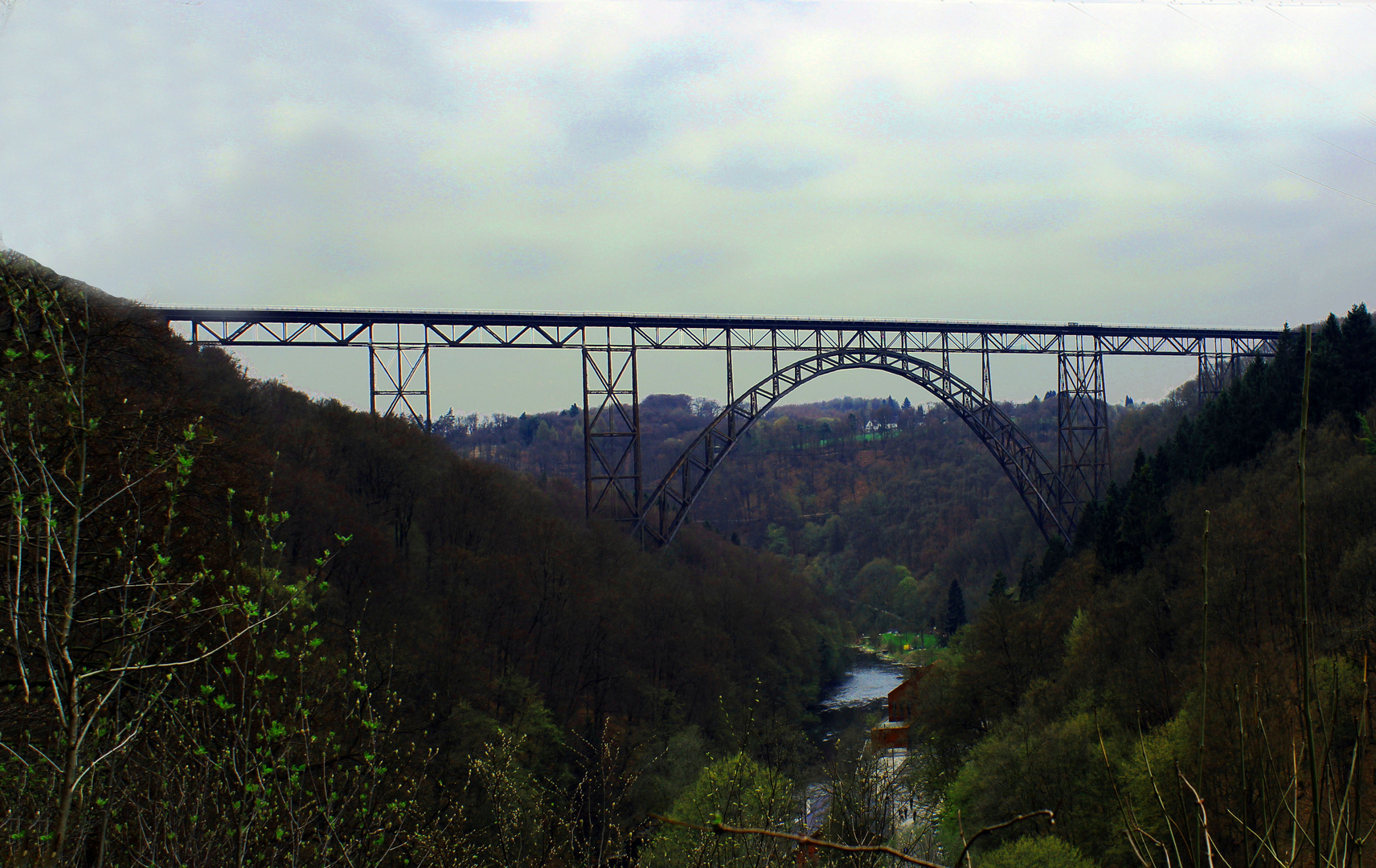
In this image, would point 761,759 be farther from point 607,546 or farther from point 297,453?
point 297,453

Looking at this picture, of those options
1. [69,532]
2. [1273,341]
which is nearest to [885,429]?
[1273,341]

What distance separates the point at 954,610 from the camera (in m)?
45.8

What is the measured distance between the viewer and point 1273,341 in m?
33.8

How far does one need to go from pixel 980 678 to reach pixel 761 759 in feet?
19.4

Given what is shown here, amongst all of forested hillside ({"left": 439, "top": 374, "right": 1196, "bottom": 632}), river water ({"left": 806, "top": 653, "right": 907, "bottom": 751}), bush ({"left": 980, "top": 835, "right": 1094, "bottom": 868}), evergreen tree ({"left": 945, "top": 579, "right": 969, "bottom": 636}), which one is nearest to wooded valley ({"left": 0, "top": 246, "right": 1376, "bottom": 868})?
bush ({"left": 980, "top": 835, "right": 1094, "bottom": 868})

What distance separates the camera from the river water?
30.9m

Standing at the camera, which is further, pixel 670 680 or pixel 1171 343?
pixel 1171 343

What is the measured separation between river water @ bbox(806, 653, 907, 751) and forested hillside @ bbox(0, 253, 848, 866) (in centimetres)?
106

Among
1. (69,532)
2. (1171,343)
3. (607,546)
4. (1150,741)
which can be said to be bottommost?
(1150,741)

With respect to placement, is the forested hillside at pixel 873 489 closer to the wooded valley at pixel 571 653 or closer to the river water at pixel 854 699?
the river water at pixel 854 699

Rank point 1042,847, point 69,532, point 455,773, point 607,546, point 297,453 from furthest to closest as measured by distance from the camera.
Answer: point 607,546, point 297,453, point 455,773, point 1042,847, point 69,532

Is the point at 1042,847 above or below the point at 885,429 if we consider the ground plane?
below

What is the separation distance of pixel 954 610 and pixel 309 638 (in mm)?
43101

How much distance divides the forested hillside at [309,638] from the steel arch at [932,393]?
6.52 feet
